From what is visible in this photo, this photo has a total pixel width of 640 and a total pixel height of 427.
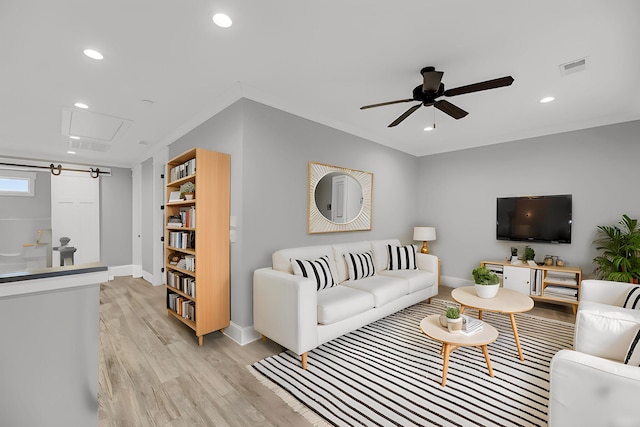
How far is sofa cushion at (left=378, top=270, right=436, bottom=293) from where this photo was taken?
12.0ft

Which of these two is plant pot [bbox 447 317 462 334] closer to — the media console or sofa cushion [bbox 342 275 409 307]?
sofa cushion [bbox 342 275 409 307]

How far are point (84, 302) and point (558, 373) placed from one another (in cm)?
228

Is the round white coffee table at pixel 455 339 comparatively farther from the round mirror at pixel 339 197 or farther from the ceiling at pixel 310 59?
the ceiling at pixel 310 59

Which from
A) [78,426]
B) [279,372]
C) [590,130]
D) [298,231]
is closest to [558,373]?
[279,372]

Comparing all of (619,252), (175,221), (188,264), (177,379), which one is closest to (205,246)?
(188,264)

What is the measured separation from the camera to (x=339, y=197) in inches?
Answer: 154

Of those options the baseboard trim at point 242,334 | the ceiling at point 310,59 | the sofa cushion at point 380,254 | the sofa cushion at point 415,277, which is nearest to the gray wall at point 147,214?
the ceiling at point 310,59

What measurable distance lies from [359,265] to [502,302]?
1546mm

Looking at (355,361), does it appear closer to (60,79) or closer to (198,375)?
(198,375)

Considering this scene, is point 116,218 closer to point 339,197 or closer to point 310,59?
point 339,197

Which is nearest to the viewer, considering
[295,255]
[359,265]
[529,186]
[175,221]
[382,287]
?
[295,255]

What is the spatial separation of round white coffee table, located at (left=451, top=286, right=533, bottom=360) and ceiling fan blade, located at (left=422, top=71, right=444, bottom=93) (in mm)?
2045

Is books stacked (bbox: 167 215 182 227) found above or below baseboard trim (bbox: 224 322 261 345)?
above

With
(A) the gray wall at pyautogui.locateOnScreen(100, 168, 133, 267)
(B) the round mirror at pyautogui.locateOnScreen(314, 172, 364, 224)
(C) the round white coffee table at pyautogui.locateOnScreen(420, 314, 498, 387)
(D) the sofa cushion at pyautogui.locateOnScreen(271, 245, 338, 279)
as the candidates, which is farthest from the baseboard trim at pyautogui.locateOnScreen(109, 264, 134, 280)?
(C) the round white coffee table at pyautogui.locateOnScreen(420, 314, 498, 387)
